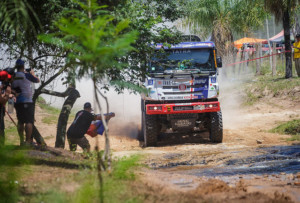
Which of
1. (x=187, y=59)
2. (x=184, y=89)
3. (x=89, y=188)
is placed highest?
(x=187, y=59)

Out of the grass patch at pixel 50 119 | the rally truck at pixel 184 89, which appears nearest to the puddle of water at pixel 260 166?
the rally truck at pixel 184 89

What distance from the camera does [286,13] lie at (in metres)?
17.5

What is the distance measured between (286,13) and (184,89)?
30.8 ft

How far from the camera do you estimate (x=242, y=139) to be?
1118cm

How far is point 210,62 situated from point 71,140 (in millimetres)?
4279

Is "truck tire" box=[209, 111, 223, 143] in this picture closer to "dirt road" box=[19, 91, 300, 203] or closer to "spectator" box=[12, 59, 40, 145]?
"dirt road" box=[19, 91, 300, 203]

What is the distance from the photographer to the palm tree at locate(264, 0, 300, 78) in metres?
17.0

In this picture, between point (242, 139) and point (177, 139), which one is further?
point (177, 139)

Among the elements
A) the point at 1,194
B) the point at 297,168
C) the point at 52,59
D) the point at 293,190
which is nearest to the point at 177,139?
the point at 52,59

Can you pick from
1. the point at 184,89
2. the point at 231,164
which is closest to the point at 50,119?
the point at 184,89

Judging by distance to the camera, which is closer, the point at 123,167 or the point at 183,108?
the point at 123,167

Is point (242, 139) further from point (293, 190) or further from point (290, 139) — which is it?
point (293, 190)

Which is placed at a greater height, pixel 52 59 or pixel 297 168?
pixel 52 59

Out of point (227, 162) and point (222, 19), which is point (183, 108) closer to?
point (227, 162)
